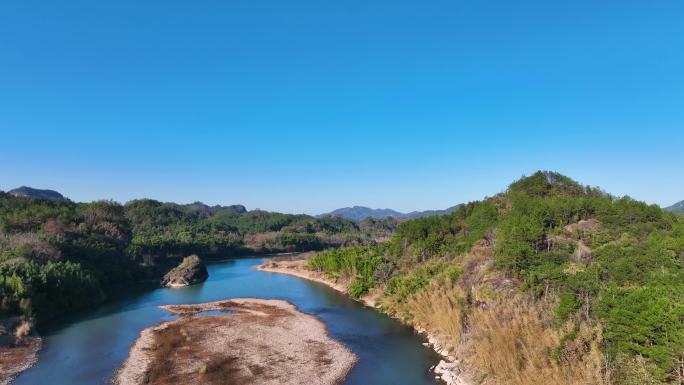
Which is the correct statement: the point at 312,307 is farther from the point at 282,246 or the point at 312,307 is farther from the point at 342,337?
the point at 282,246

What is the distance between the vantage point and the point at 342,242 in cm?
13588

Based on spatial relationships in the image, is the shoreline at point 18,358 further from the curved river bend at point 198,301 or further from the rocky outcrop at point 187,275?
the rocky outcrop at point 187,275

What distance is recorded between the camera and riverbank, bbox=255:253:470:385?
25.0 metres

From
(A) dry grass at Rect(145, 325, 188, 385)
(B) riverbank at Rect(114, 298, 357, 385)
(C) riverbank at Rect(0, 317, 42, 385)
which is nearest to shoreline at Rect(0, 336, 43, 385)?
(C) riverbank at Rect(0, 317, 42, 385)

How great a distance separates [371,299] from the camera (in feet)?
167

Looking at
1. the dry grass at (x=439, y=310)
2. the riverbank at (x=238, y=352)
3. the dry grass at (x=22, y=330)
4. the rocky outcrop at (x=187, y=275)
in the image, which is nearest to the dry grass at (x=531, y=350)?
the dry grass at (x=439, y=310)

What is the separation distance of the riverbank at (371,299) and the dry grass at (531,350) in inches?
52.6

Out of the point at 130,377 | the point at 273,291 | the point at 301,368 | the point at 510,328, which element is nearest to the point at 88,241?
the point at 273,291

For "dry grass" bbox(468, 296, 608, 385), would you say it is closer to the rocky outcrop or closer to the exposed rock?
the exposed rock

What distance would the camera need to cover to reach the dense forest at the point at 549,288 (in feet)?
59.7

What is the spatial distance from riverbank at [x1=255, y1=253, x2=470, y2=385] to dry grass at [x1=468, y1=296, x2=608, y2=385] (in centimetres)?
134

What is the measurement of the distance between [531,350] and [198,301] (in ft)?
138

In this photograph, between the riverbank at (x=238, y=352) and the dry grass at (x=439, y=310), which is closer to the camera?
the riverbank at (x=238, y=352)

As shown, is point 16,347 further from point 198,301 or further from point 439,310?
point 439,310
